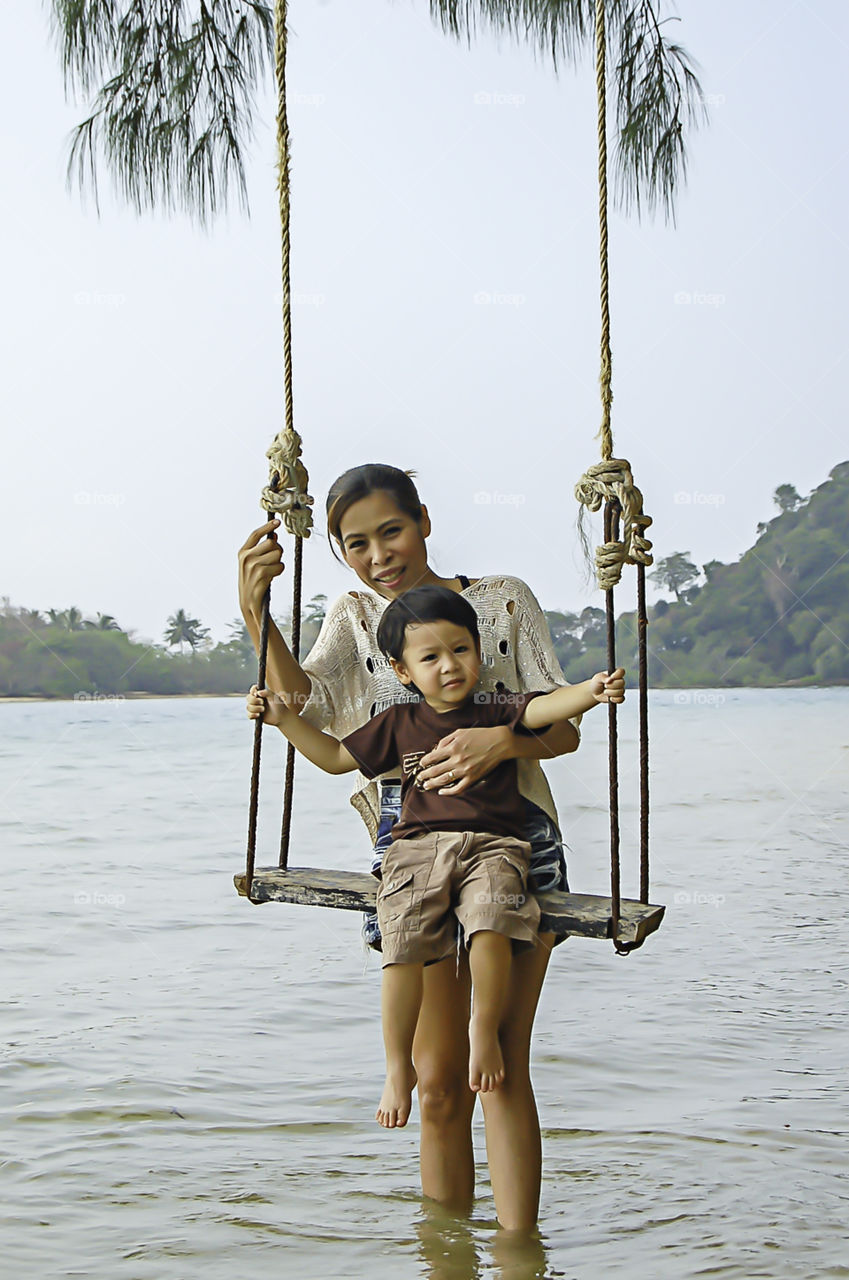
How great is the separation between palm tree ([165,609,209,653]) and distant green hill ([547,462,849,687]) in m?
4.70

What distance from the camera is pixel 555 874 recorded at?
2047 millimetres

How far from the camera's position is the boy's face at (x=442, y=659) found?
6.57 feet

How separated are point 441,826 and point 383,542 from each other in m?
A: 0.48

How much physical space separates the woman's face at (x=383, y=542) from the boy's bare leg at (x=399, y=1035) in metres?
0.64

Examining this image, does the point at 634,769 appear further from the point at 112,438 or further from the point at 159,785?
the point at 112,438

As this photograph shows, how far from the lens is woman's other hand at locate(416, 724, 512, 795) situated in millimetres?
1989

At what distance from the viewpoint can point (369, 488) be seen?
85.0 inches

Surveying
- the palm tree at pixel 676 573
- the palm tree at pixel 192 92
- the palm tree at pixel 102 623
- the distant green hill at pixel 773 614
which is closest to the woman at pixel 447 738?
the palm tree at pixel 192 92

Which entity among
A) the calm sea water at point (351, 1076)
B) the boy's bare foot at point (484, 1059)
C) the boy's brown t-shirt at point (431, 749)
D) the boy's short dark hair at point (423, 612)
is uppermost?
the boy's short dark hair at point (423, 612)

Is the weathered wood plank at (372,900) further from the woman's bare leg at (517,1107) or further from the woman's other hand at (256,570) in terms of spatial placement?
the woman's other hand at (256,570)

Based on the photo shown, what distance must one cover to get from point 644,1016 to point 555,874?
2464mm

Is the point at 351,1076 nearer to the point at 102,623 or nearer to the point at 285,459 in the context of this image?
the point at 285,459

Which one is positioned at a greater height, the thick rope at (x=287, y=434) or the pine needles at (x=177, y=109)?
the pine needles at (x=177, y=109)

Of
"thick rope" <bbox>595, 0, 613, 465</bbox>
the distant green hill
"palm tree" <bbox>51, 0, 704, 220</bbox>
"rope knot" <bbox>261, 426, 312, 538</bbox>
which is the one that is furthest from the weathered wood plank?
the distant green hill
